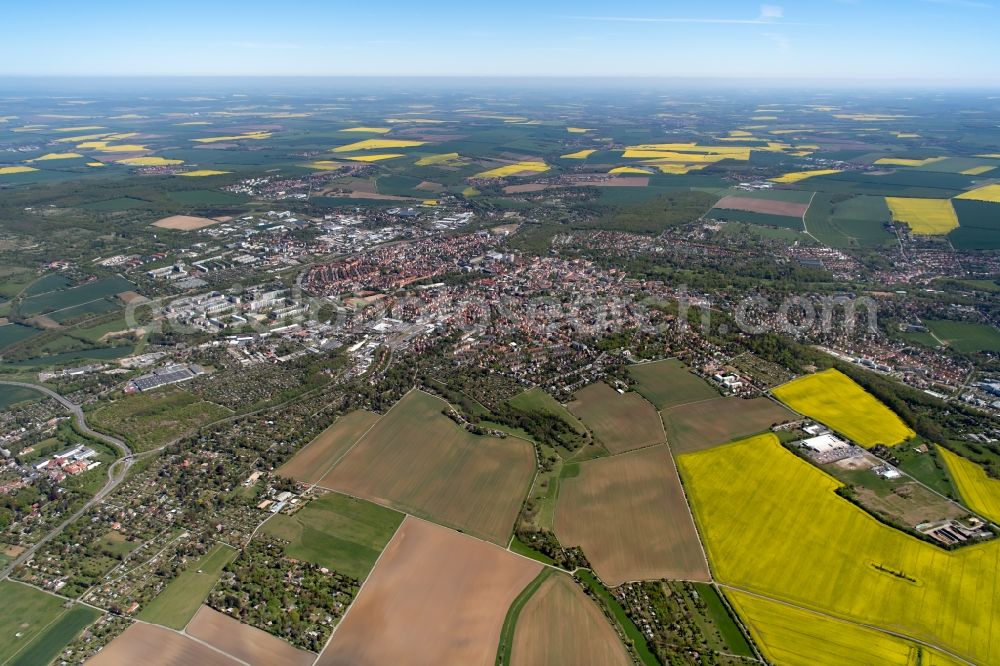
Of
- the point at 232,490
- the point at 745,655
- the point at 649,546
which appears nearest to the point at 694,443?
the point at 649,546

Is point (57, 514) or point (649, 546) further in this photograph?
point (57, 514)

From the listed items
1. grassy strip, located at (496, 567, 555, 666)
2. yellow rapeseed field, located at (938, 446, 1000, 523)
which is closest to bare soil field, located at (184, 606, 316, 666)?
grassy strip, located at (496, 567, 555, 666)

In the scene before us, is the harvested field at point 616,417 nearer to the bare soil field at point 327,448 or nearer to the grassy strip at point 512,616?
the grassy strip at point 512,616

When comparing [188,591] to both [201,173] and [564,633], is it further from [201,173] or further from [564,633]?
[201,173]

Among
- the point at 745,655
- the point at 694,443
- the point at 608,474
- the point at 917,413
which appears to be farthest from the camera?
the point at 917,413

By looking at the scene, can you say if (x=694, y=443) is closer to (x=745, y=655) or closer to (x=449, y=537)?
(x=745, y=655)

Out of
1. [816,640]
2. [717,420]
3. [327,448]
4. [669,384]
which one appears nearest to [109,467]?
[327,448]
